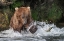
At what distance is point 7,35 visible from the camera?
13195 millimetres

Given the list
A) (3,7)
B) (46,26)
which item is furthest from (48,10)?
(3,7)

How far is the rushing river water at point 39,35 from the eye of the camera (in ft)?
41.4

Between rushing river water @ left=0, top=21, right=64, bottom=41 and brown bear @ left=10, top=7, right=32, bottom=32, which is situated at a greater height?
brown bear @ left=10, top=7, right=32, bottom=32

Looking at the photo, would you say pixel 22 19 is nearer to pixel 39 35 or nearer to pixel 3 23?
pixel 39 35

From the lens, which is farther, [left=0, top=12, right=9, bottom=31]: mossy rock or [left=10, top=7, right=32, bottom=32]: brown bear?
[left=0, top=12, right=9, bottom=31]: mossy rock

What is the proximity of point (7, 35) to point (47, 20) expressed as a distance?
145 inches

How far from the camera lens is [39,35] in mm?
13422

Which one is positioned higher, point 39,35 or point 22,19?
point 22,19

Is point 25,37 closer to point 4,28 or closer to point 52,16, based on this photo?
point 4,28

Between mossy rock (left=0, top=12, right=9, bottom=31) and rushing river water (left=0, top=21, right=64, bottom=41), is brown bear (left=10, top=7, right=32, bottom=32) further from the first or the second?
mossy rock (left=0, top=12, right=9, bottom=31)

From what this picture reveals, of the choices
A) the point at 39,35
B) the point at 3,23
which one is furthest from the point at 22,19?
the point at 3,23

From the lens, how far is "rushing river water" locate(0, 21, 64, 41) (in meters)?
12.6

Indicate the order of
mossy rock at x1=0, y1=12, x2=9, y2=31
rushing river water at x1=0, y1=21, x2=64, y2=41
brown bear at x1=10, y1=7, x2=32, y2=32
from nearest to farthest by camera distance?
rushing river water at x1=0, y1=21, x2=64, y2=41 → brown bear at x1=10, y1=7, x2=32, y2=32 → mossy rock at x1=0, y1=12, x2=9, y2=31

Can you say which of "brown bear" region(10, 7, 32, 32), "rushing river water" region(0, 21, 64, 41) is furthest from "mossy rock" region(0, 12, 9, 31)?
"brown bear" region(10, 7, 32, 32)
